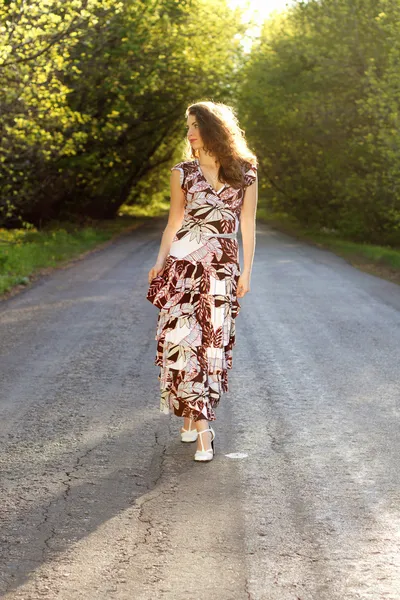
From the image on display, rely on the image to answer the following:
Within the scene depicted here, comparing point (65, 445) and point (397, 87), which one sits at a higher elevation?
point (397, 87)

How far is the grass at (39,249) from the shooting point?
17.5 metres

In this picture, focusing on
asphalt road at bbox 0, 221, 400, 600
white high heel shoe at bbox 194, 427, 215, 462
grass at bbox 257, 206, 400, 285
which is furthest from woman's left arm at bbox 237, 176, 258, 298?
grass at bbox 257, 206, 400, 285

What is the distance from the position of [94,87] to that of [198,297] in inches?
1014

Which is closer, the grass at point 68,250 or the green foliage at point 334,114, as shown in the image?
the grass at point 68,250

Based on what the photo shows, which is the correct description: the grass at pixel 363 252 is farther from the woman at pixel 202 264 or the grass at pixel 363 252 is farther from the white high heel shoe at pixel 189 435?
the woman at pixel 202 264

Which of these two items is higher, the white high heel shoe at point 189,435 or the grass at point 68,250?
the white high heel shoe at point 189,435

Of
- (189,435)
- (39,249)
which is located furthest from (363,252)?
(189,435)

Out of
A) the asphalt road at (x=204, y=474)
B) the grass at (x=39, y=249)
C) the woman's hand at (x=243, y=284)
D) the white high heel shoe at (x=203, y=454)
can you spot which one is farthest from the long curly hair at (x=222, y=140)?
the grass at (x=39, y=249)

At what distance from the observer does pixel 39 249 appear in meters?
23.1

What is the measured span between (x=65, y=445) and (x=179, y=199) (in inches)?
67.8

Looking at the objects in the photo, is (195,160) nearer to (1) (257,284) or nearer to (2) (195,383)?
(2) (195,383)

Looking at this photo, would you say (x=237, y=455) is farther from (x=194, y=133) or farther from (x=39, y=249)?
(x=39, y=249)

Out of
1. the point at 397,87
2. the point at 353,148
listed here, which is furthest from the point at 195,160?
the point at 353,148

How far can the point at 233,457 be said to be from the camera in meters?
5.64
